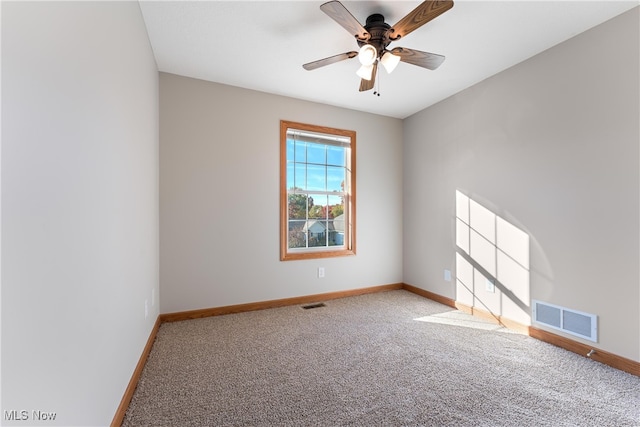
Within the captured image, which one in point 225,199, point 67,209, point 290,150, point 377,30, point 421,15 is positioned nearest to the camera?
point 67,209

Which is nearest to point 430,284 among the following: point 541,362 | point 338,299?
point 338,299

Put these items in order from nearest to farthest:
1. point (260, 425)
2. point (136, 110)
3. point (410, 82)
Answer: point (260, 425) → point (136, 110) → point (410, 82)

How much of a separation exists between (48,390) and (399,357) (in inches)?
79.8

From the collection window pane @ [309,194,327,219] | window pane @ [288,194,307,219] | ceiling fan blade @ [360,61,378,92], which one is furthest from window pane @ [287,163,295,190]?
ceiling fan blade @ [360,61,378,92]

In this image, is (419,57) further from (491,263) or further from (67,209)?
(67,209)

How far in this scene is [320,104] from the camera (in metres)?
3.58

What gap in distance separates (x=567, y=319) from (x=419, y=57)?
7.88 feet

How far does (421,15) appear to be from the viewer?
5.60ft

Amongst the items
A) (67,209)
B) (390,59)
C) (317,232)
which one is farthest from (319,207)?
(67,209)

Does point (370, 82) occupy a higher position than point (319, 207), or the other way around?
point (370, 82)

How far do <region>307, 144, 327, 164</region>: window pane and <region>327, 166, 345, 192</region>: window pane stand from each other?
15cm

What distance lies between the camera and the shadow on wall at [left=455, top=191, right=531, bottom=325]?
2600 millimetres

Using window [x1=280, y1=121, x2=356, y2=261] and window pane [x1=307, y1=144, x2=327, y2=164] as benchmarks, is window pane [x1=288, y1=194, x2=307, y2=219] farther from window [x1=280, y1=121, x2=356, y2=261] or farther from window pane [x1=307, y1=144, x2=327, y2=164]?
window pane [x1=307, y1=144, x2=327, y2=164]

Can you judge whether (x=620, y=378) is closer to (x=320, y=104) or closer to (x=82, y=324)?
(x=82, y=324)
